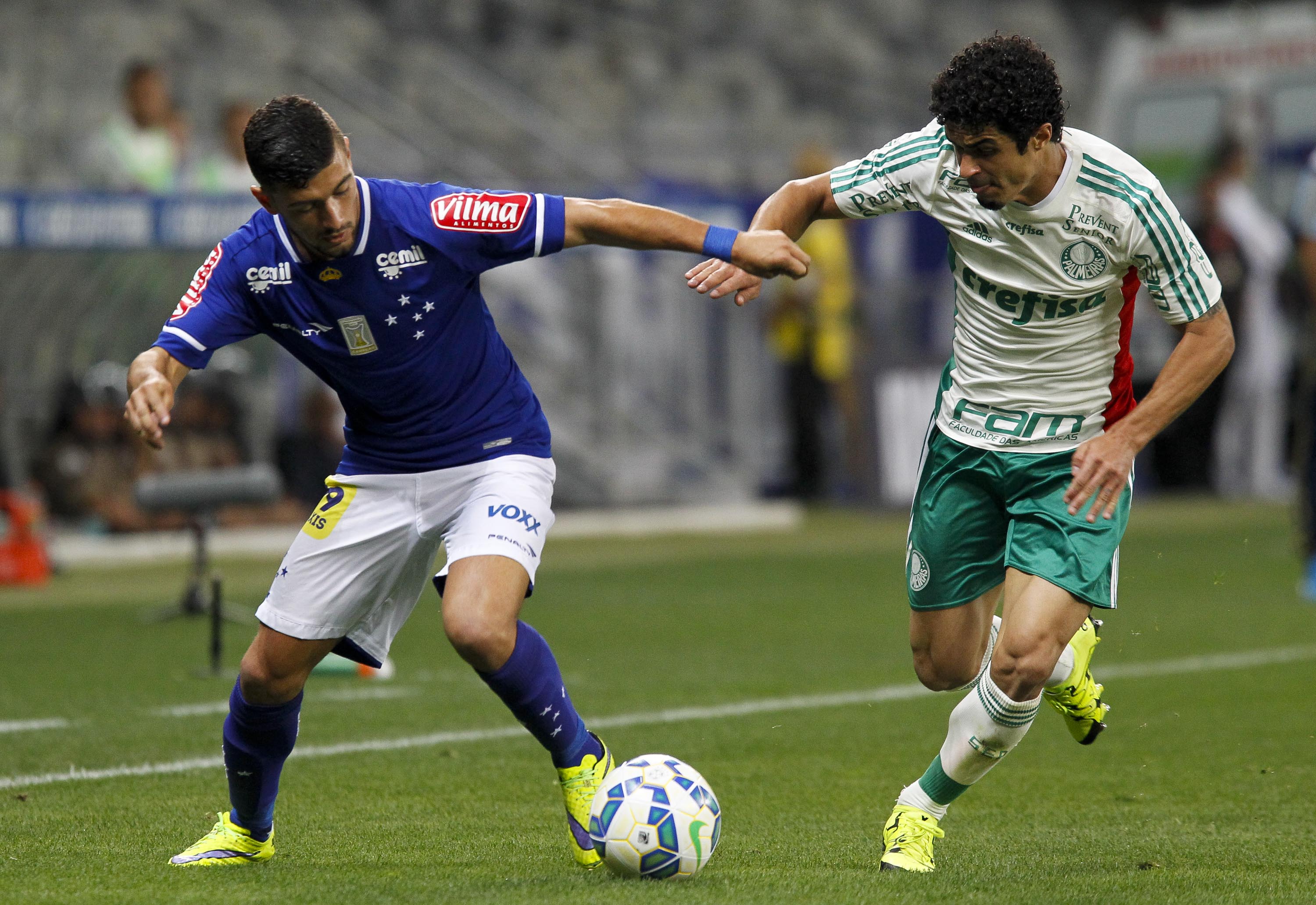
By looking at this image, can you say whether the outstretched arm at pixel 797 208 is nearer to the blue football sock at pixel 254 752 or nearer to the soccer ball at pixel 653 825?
the soccer ball at pixel 653 825

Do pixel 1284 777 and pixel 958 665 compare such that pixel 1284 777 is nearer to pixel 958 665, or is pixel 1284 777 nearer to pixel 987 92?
pixel 958 665

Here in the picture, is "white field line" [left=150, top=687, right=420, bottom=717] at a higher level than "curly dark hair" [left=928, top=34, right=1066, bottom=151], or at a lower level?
lower

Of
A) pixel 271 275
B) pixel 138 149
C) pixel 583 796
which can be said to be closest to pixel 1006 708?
pixel 583 796

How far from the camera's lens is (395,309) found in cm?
483

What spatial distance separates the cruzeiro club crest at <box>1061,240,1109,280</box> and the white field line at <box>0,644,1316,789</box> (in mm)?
2886

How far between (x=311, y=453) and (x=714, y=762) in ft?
26.6

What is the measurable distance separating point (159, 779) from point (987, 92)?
347cm

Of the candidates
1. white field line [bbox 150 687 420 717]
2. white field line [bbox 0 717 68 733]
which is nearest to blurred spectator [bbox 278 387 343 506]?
white field line [bbox 150 687 420 717]

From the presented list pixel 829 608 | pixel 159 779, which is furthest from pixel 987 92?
pixel 829 608

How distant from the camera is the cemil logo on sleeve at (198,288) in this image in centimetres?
481

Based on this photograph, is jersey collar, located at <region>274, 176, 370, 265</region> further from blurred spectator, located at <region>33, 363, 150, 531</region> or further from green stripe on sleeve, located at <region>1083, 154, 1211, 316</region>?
blurred spectator, located at <region>33, 363, 150, 531</region>

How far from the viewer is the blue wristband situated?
471cm

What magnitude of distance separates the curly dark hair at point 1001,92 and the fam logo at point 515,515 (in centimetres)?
150

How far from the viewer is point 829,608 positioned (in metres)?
10.7
